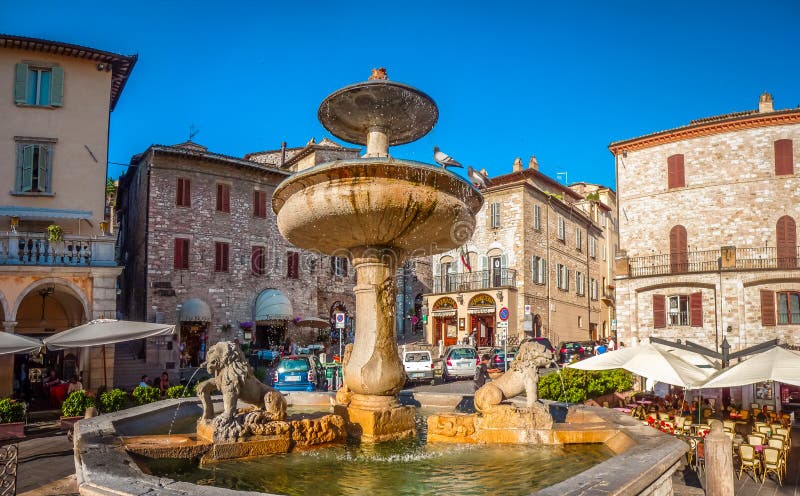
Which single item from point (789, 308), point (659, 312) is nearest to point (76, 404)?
point (659, 312)

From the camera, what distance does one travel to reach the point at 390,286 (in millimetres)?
8336

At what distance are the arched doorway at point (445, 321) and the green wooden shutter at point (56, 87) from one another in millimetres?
23886

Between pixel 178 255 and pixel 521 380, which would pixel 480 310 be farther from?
pixel 521 380

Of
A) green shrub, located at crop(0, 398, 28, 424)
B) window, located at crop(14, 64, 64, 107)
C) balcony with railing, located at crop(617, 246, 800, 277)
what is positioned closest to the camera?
green shrub, located at crop(0, 398, 28, 424)

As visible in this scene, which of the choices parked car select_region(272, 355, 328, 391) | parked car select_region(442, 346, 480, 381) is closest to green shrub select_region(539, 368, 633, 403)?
parked car select_region(272, 355, 328, 391)

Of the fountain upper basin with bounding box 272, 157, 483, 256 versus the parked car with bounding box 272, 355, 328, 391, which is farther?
the parked car with bounding box 272, 355, 328, 391

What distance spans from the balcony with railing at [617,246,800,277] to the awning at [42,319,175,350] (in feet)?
73.3

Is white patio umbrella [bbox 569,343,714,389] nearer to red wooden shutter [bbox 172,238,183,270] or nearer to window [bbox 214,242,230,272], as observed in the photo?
red wooden shutter [bbox 172,238,183,270]

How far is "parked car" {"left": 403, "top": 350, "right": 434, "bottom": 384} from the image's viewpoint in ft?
75.7

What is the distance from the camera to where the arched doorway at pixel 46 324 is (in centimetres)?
1834

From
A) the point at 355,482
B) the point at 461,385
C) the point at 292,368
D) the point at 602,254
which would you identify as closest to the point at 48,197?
the point at 292,368

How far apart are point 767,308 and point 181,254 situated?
26.5 metres

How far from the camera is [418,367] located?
2322 cm

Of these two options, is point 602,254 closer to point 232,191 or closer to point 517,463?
point 232,191
